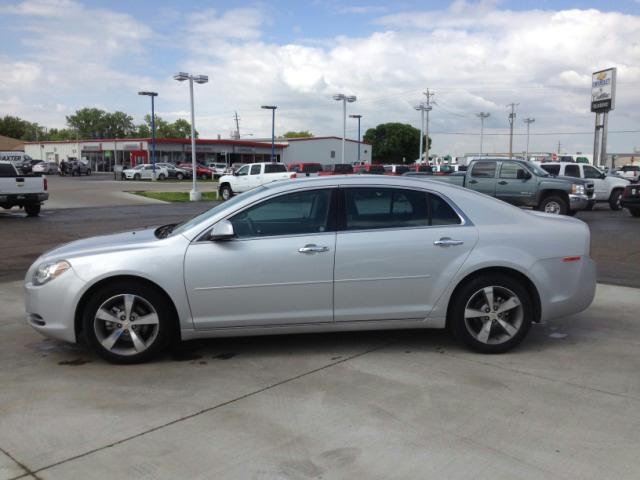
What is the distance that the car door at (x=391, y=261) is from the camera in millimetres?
4836

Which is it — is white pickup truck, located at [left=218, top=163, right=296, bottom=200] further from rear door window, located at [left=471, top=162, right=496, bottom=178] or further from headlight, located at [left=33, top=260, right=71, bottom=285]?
headlight, located at [left=33, top=260, right=71, bottom=285]

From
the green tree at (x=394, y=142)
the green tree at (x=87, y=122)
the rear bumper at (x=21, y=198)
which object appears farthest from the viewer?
the green tree at (x=87, y=122)

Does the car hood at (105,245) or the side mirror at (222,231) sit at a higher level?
the side mirror at (222,231)

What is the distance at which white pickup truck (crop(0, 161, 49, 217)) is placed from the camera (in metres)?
18.2

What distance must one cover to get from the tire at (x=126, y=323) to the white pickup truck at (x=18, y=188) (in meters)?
15.6

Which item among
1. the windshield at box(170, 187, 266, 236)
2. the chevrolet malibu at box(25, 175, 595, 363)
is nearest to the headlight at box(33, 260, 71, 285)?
the chevrolet malibu at box(25, 175, 595, 363)

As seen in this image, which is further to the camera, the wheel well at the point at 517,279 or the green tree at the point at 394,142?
the green tree at the point at 394,142

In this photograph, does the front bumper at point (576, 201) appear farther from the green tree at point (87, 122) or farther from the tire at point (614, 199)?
the green tree at point (87, 122)

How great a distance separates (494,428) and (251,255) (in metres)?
2.21

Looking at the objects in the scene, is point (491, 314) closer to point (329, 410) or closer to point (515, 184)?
point (329, 410)

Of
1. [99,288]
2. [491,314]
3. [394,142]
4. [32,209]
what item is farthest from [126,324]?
[394,142]

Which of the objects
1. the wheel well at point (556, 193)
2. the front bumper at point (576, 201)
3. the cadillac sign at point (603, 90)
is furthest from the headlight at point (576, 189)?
the cadillac sign at point (603, 90)

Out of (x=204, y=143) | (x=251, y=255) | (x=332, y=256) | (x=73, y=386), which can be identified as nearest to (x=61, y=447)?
(x=73, y=386)

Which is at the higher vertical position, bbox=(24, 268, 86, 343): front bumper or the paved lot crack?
bbox=(24, 268, 86, 343): front bumper
